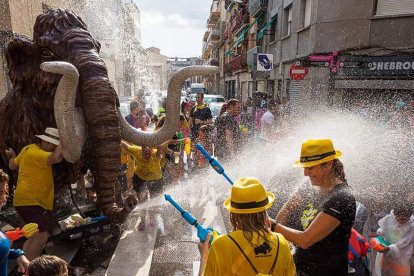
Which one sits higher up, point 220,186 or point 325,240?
point 325,240

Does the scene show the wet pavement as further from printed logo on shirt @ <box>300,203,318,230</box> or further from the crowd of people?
printed logo on shirt @ <box>300,203,318,230</box>

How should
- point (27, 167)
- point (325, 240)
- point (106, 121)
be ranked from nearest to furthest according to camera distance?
1. point (325, 240)
2. point (106, 121)
3. point (27, 167)

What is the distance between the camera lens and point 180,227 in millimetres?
5246

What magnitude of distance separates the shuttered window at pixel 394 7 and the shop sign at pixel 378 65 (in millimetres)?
1417

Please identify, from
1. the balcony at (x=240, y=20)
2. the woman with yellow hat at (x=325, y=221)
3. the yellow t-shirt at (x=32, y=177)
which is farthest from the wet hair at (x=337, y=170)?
the balcony at (x=240, y=20)

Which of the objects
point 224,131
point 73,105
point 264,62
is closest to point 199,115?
point 224,131

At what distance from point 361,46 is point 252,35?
677 inches

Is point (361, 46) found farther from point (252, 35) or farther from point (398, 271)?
point (252, 35)

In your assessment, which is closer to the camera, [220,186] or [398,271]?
[398,271]

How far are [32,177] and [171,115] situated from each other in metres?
1.49

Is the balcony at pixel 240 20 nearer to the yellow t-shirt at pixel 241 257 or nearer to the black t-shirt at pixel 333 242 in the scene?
the black t-shirt at pixel 333 242

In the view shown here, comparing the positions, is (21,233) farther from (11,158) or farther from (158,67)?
(158,67)

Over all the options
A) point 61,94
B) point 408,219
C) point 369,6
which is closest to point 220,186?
point 408,219

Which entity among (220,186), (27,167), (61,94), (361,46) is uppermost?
(361,46)
